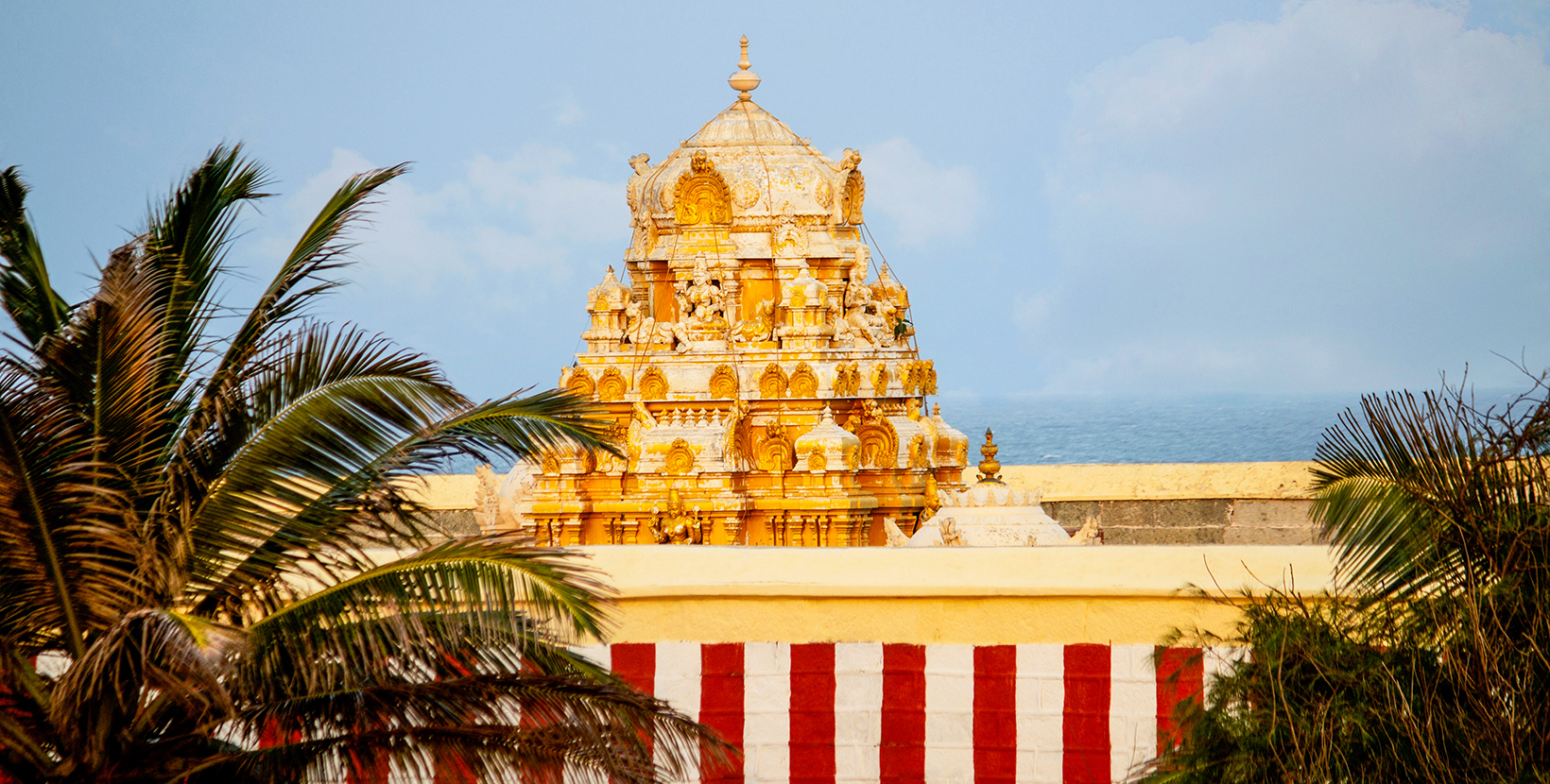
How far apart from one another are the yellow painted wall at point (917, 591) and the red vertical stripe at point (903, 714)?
0.32 ft

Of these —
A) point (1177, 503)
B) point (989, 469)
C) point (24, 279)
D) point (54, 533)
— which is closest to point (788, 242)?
point (989, 469)

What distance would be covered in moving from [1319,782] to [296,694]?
12.2 feet

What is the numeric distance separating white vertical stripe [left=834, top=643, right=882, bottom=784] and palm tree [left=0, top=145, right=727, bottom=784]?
220 centimetres

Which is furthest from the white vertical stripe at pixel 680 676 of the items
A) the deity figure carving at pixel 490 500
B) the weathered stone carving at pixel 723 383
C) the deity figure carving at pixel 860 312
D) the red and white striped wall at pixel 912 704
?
the deity figure carving at pixel 490 500

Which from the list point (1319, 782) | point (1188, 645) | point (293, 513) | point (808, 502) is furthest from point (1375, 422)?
point (808, 502)

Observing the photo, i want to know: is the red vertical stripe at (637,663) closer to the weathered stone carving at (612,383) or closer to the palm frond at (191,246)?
the palm frond at (191,246)

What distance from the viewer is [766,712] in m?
9.45

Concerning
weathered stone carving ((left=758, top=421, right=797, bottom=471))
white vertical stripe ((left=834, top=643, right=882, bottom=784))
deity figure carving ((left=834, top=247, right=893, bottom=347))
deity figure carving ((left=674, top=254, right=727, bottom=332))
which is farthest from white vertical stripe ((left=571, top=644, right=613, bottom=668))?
deity figure carving ((left=834, top=247, right=893, bottom=347))

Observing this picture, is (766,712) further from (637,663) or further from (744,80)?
(744,80)

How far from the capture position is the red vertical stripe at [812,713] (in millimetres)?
9406

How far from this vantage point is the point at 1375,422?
7.41 metres

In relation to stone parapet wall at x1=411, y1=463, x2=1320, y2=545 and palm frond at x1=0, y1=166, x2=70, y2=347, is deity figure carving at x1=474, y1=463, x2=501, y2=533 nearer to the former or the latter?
stone parapet wall at x1=411, y1=463, x2=1320, y2=545

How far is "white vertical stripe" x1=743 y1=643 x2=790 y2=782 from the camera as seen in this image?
9.41 meters

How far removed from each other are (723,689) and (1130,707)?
1.98 meters
